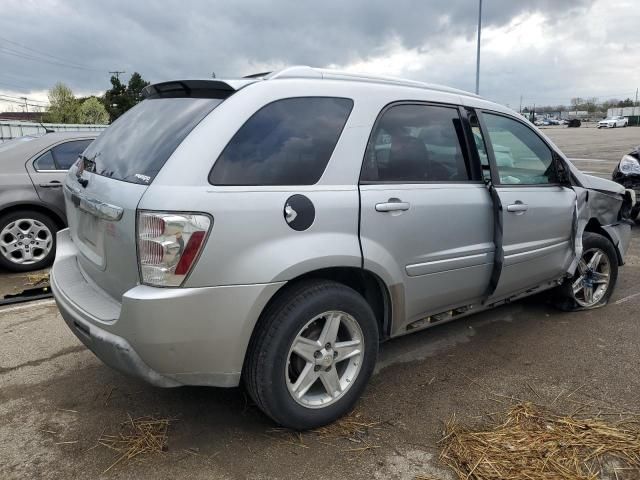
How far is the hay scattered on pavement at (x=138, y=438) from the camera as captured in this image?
265 cm

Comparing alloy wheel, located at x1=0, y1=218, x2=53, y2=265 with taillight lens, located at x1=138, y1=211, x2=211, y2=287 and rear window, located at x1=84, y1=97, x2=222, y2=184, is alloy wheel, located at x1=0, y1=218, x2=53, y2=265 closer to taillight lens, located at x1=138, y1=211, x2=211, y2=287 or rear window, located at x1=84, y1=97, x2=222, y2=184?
rear window, located at x1=84, y1=97, x2=222, y2=184

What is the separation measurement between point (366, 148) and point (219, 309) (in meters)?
1.17

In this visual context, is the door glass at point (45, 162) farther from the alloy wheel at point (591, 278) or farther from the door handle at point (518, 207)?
the alloy wheel at point (591, 278)

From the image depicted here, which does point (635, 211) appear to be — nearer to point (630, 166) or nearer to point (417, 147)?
point (630, 166)

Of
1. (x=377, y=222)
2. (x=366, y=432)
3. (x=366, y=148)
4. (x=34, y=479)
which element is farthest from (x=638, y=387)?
(x=34, y=479)

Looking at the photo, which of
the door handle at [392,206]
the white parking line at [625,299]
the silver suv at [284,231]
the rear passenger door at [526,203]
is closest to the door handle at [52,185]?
the silver suv at [284,231]

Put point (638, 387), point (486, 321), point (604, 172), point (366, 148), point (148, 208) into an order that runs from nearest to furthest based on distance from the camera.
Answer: point (148, 208) < point (366, 148) < point (638, 387) < point (486, 321) < point (604, 172)

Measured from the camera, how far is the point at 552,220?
155 inches

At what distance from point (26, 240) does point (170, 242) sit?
14.7ft

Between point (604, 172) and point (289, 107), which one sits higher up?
point (289, 107)

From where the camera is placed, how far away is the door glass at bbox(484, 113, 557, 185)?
3674 millimetres

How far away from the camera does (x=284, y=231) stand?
247 centimetres

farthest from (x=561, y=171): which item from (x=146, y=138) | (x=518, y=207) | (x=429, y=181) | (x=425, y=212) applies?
(x=146, y=138)

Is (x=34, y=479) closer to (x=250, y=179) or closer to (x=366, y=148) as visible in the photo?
(x=250, y=179)
